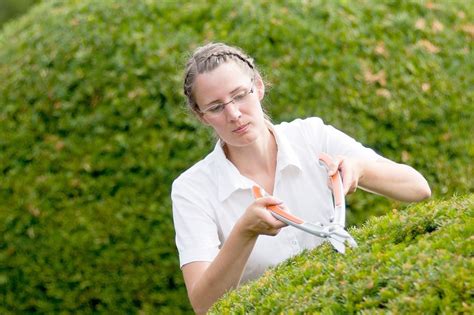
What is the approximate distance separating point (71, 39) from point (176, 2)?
670 millimetres

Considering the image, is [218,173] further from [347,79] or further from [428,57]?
[428,57]

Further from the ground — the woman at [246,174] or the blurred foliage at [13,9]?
the woman at [246,174]

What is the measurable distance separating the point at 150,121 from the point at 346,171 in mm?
2430

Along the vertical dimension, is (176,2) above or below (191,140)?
above

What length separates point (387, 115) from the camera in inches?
221

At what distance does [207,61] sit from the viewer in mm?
3609

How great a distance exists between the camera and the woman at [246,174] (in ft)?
11.6

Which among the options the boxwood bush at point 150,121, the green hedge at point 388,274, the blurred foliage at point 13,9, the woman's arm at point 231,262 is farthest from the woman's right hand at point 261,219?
the blurred foliage at point 13,9

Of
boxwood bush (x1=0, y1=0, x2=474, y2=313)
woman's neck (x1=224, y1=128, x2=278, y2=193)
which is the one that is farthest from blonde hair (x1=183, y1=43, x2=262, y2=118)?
boxwood bush (x1=0, y1=0, x2=474, y2=313)

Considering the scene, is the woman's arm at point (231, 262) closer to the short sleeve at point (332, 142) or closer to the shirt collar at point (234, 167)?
the shirt collar at point (234, 167)

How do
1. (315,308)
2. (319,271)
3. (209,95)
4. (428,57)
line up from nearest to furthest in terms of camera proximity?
(315,308), (319,271), (209,95), (428,57)

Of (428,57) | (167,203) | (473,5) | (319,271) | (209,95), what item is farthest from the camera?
(473,5)

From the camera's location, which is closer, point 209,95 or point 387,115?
point 209,95

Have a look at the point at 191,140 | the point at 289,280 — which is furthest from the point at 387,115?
the point at 289,280
